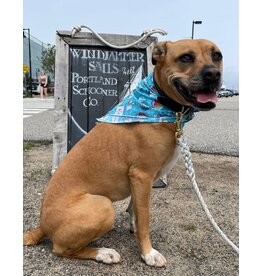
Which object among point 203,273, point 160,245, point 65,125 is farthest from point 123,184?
point 65,125

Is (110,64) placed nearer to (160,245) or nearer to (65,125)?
(65,125)

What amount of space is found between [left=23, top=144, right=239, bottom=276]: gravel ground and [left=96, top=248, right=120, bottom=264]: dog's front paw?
37mm

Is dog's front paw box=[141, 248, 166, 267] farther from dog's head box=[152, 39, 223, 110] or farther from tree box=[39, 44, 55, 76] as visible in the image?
tree box=[39, 44, 55, 76]

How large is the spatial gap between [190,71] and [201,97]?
205 millimetres

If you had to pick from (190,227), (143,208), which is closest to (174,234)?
(190,227)

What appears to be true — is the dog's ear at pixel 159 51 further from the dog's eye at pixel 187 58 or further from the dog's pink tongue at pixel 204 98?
the dog's pink tongue at pixel 204 98

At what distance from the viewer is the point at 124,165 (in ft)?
8.71

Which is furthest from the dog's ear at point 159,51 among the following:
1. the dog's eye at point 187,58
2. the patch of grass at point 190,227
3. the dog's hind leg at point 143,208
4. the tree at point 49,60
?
the tree at point 49,60

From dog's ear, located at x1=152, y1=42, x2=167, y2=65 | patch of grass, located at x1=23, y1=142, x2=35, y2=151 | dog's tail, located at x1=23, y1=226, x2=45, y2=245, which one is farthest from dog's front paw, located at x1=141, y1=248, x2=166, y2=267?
patch of grass, located at x1=23, y1=142, x2=35, y2=151

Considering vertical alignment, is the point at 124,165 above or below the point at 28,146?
above

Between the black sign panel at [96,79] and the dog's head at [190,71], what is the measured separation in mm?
1794

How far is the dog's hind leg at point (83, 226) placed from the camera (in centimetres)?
248

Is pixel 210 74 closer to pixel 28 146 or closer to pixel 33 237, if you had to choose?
pixel 33 237

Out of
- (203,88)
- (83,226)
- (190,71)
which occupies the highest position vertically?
(190,71)
